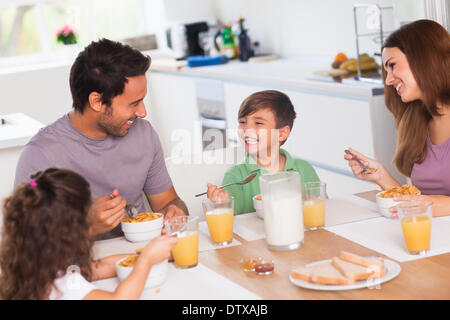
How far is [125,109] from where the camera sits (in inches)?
79.0

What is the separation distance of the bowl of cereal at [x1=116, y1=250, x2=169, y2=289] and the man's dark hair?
719 mm

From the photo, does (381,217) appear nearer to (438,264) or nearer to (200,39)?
(438,264)

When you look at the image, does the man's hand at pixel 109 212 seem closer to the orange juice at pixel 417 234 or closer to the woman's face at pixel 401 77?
the orange juice at pixel 417 234

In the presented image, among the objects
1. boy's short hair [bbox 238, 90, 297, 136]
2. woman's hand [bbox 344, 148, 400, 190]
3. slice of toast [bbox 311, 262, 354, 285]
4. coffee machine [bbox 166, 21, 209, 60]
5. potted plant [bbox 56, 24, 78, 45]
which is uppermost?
potted plant [bbox 56, 24, 78, 45]

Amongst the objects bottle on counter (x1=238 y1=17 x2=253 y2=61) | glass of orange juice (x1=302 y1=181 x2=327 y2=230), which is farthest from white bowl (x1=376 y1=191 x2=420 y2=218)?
bottle on counter (x1=238 y1=17 x2=253 y2=61)

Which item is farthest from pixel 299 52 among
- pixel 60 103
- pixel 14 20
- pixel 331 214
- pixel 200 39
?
pixel 331 214

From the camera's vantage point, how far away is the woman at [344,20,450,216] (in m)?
2.03

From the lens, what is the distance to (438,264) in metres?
1.37

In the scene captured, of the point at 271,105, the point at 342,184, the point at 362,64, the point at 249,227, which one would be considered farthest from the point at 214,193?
the point at 362,64

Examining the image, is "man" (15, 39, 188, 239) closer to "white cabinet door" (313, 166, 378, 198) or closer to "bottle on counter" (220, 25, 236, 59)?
"white cabinet door" (313, 166, 378, 198)

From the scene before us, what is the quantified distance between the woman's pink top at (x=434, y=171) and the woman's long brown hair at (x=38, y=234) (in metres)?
1.23

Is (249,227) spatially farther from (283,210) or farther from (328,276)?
(328,276)

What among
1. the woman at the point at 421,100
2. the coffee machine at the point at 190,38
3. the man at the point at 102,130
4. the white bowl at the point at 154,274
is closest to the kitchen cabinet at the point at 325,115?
the woman at the point at 421,100

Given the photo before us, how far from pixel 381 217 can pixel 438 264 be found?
384mm
